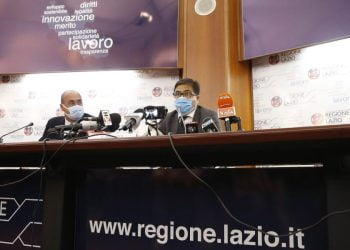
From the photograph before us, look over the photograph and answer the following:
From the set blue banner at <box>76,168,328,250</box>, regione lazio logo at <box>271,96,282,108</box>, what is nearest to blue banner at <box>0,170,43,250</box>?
blue banner at <box>76,168,328,250</box>

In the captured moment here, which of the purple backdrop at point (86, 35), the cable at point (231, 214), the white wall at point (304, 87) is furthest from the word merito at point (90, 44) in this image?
the cable at point (231, 214)

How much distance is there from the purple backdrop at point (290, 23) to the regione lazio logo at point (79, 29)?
52.9 inches

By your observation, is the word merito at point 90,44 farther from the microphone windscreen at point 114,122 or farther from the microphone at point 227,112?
the microphone at point 227,112

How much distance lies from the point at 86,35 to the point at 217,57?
4.52 feet

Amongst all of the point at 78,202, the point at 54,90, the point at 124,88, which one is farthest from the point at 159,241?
the point at 54,90

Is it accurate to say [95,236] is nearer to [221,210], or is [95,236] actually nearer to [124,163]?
[124,163]

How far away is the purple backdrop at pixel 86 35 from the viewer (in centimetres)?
347

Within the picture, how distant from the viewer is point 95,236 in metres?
1.29

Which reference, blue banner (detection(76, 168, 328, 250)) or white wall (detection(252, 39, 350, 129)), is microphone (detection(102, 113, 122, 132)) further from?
white wall (detection(252, 39, 350, 129))

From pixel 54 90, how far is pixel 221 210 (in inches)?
118

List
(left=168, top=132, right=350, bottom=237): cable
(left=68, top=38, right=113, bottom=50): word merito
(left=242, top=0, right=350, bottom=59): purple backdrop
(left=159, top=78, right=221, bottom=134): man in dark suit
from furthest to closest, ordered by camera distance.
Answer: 1. (left=68, top=38, right=113, bottom=50): word merito
2. (left=242, top=0, right=350, bottom=59): purple backdrop
3. (left=159, top=78, right=221, bottom=134): man in dark suit
4. (left=168, top=132, right=350, bottom=237): cable

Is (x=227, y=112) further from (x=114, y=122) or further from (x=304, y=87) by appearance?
(x=304, y=87)

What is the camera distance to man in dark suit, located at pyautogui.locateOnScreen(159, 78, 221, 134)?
2223 millimetres

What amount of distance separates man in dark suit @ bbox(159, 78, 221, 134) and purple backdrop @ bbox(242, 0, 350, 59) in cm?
107
